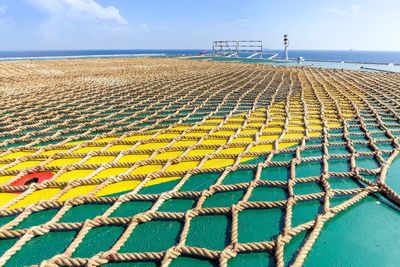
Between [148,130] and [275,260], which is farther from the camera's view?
[148,130]

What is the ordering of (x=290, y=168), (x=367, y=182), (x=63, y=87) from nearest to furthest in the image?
(x=367, y=182) < (x=290, y=168) < (x=63, y=87)

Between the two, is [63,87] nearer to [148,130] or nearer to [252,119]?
[148,130]

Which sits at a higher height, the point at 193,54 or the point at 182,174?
the point at 193,54

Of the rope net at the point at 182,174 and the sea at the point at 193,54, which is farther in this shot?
the sea at the point at 193,54

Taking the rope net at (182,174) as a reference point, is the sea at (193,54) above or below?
above

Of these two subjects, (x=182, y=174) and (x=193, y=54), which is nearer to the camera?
(x=182, y=174)

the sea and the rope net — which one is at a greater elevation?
the sea

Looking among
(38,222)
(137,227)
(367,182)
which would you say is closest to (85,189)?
(38,222)

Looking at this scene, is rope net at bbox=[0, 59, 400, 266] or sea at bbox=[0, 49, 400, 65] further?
sea at bbox=[0, 49, 400, 65]
